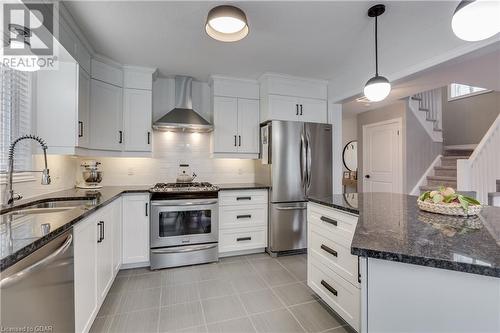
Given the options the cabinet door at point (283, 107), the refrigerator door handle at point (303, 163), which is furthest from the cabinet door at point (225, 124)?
the refrigerator door handle at point (303, 163)

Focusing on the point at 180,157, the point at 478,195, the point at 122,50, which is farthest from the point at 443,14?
the point at 180,157

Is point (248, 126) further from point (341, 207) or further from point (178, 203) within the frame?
point (341, 207)

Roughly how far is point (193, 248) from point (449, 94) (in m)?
6.98

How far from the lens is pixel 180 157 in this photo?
3.47m

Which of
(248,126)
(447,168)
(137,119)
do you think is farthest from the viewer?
(447,168)

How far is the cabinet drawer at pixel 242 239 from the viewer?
304 cm

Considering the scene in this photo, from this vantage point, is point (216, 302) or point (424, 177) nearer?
point (216, 302)

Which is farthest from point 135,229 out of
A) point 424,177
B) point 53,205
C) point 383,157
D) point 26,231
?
point 424,177

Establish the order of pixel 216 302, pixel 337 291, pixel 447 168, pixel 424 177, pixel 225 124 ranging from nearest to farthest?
pixel 337 291, pixel 216 302, pixel 225 124, pixel 447 168, pixel 424 177

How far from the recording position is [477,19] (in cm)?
114

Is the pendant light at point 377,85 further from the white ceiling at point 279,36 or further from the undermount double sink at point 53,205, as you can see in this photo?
the undermount double sink at point 53,205

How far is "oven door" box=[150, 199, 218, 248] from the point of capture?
270cm

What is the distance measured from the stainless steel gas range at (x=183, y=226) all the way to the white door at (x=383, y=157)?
3875mm

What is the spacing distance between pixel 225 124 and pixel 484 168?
3704mm
